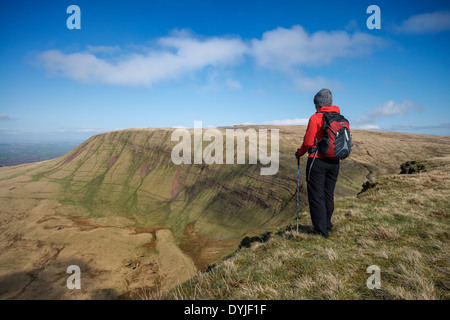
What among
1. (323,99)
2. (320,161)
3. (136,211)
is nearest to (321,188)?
(320,161)

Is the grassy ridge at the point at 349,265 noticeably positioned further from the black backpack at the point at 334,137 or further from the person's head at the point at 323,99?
the person's head at the point at 323,99

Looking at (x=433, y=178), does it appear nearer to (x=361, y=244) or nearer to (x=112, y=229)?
(x=361, y=244)

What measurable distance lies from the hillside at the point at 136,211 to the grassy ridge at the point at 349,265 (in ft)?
105

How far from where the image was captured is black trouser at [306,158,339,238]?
665cm

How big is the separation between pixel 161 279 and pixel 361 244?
171ft

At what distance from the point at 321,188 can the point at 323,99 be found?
309cm

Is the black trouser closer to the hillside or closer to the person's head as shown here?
the person's head

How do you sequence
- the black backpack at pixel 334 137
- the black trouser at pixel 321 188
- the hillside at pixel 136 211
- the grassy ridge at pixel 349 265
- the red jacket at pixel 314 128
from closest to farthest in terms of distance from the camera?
the grassy ridge at pixel 349 265
the black backpack at pixel 334 137
the red jacket at pixel 314 128
the black trouser at pixel 321 188
the hillside at pixel 136 211

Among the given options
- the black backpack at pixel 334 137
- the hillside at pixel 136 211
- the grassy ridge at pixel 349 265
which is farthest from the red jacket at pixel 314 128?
the hillside at pixel 136 211

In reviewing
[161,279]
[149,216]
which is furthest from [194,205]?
[161,279]

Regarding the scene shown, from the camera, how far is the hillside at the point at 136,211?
4838cm

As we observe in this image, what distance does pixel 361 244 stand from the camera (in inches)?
236

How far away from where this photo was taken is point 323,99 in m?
6.69

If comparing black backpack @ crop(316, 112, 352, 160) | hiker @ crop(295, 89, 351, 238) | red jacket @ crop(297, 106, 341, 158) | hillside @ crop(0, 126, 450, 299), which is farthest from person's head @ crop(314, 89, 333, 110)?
hillside @ crop(0, 126, 450, 299)
